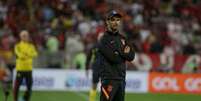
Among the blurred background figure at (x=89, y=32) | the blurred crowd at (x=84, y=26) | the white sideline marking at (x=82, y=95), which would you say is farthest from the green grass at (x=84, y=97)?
the blurred crowd at (x=84, y=26)

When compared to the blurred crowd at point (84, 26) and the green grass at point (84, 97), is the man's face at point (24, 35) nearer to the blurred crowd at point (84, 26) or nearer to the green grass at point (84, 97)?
the green grass at point (84, 97)

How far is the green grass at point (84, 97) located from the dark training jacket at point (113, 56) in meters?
8.98

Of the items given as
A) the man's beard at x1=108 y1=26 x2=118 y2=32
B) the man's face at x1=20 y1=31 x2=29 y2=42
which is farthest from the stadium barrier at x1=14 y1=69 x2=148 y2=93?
the man's beard at x1=108 y1=26 x2=118 y2=32

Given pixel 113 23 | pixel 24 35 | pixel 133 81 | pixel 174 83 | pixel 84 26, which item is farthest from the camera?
pixel 84 26

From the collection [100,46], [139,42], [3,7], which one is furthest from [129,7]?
[100,46]

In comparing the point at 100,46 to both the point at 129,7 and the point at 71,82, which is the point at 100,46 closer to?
the point at 71,82

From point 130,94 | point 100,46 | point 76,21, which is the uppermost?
point 76,21

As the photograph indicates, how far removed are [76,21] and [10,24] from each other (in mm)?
2791

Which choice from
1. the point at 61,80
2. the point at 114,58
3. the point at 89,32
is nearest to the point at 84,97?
the point at 61,80

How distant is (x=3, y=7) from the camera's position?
2525 centimetres

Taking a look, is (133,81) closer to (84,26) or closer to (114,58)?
(84,26)

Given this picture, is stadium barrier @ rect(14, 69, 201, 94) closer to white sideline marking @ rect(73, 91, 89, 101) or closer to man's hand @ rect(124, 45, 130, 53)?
white sideline marking @ rect(73, 91, 89, 101)

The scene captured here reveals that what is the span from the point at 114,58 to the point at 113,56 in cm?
4

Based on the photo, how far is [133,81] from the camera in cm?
2234
